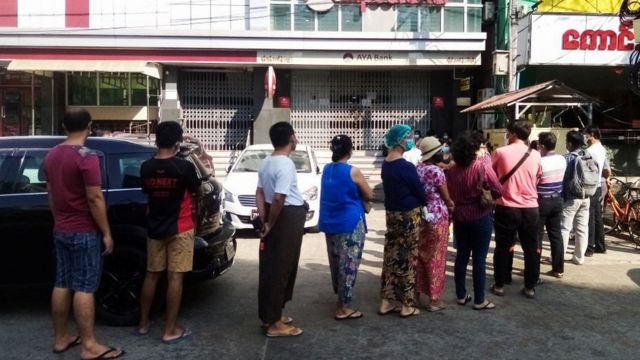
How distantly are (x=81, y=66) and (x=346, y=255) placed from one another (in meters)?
13.3

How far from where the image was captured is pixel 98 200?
4242 millimetres

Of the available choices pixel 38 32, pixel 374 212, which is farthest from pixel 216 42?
pixel 374 212

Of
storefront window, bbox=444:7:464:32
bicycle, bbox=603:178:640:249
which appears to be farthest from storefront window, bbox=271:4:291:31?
bicycle, bbox=603:178:640:249

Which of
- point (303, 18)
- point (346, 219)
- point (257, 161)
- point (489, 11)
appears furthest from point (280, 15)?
point (346, 219)

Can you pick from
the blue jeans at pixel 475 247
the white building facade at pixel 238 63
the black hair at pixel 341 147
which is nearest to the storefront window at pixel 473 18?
the white building facade at pixel 238 63

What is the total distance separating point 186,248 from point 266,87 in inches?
500

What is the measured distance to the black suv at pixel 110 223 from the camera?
502 centimetres

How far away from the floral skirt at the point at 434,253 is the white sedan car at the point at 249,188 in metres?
3.12

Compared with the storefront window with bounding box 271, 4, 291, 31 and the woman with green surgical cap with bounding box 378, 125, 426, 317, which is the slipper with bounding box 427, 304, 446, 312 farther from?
the storefront window with bounding box 271, 4, 291, 31

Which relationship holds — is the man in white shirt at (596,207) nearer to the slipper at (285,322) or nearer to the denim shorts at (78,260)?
the slipper at (285,322)

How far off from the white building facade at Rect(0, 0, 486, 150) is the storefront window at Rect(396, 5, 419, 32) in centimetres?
3

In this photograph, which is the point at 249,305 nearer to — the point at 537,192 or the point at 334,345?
the point at 334,345

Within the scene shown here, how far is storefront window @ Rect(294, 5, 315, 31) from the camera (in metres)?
16.9

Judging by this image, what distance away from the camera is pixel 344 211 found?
16.9 ft
